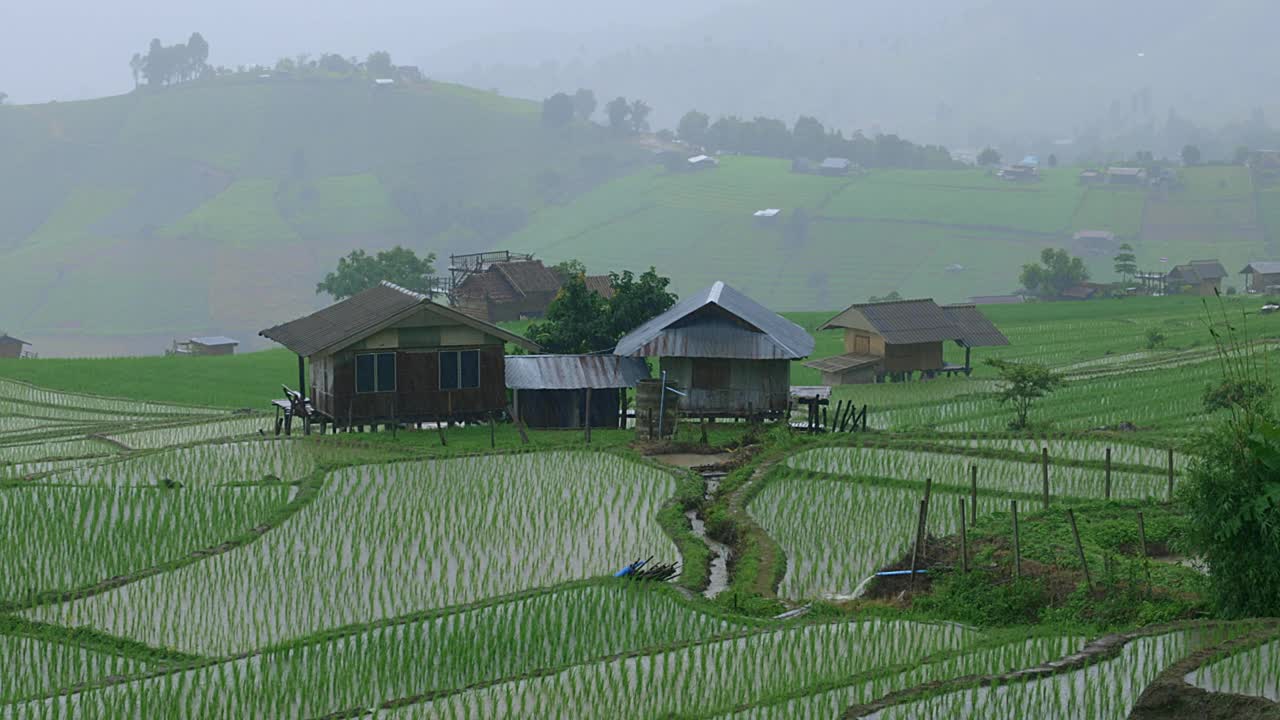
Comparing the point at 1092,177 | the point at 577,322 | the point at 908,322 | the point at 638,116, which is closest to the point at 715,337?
the point at 577,322

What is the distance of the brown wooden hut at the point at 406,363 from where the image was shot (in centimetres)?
2819

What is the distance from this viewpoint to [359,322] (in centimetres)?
2869

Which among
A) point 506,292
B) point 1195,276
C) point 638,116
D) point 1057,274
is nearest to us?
point 506,292

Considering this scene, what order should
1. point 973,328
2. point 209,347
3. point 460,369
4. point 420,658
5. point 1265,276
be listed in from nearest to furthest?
point 420,658, point 460,369, point 973,328, point 209,347, point 1265,276

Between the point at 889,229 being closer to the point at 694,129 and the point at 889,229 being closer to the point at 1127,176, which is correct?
the point at 1127,176

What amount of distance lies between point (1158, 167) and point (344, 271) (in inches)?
3678

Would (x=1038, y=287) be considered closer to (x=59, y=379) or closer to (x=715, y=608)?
(x=59, y=379)

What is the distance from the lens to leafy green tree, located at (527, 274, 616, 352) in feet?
105

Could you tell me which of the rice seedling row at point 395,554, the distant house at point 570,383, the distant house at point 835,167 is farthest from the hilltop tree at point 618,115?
the rice seedling row at point 395,554

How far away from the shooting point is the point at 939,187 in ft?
436

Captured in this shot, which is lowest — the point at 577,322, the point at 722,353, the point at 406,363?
the point at 406,363

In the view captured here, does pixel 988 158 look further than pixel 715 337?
Yes

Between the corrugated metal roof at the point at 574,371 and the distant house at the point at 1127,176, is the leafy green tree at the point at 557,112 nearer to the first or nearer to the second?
the distant house at the point at 1127,176

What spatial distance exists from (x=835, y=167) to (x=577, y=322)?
116065 mm
